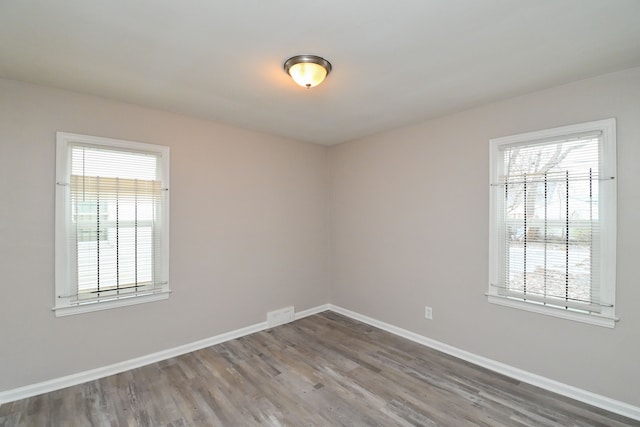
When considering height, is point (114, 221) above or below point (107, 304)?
above

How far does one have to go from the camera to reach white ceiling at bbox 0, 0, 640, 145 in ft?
4.99

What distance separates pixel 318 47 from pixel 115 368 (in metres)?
3.24

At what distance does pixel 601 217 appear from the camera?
7.29ft

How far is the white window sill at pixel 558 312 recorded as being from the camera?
7.27 ft

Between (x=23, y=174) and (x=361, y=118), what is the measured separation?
3.05m

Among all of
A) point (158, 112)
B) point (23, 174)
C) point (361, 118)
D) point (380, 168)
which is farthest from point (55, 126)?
point (380, 168)

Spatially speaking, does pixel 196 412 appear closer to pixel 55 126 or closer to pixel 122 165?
pixel 122 165

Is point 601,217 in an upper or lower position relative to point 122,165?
lower

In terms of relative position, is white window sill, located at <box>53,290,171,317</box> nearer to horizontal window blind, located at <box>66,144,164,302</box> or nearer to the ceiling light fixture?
horizontal window blind, located at <box>66,144,164,302</box>

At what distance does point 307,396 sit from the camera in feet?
7.88

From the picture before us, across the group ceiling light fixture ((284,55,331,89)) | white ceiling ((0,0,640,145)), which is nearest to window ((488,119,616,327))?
white ceiling ((0,0,640,145))

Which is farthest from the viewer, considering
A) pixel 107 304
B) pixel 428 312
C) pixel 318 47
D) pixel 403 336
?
pixel 403 336

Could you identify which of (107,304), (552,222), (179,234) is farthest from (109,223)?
(552,222)

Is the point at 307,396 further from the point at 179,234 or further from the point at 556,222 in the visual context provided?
the point at 556,222
